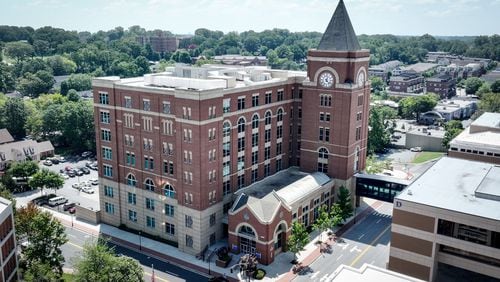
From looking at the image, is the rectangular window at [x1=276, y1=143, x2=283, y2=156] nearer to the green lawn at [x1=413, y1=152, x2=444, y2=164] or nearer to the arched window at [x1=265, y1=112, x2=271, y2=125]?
the arched window at [x1=265, y1=112, x2=271, y2=125]

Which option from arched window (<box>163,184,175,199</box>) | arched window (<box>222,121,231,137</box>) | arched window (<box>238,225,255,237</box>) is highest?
arched window (<box>222,121,231,137</box>)

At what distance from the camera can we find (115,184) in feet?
262

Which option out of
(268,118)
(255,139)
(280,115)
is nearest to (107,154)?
(255,139)

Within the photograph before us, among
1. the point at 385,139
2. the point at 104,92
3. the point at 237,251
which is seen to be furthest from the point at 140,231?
the point at 385,139

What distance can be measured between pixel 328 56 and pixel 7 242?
57.2 meters

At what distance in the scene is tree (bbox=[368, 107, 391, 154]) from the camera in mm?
126206

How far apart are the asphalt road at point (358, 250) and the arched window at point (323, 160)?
1163cm

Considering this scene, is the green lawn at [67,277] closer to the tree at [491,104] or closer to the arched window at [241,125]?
the arched window at [241,125]

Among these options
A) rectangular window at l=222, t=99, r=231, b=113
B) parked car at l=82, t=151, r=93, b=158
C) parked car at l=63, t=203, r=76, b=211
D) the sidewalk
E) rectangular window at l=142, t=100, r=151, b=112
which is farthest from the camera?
parked car at l=82, t=151, r=93, b=158

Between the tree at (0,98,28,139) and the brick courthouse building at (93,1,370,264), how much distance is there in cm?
6943

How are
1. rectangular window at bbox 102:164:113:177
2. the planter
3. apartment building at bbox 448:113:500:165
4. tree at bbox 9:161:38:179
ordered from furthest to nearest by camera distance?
tree at bbox 9:161:38:179 → rectangular window at bbox 102:164:113:177 → apartment building at bbox 448:113:500:165 → the planter

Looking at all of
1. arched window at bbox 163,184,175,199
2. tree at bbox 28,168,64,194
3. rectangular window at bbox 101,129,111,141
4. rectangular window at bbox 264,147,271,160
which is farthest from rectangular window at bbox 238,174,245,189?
tree at bbox 28,168,64,194

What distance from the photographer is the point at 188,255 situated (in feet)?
230

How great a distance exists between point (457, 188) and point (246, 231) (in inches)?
1178
